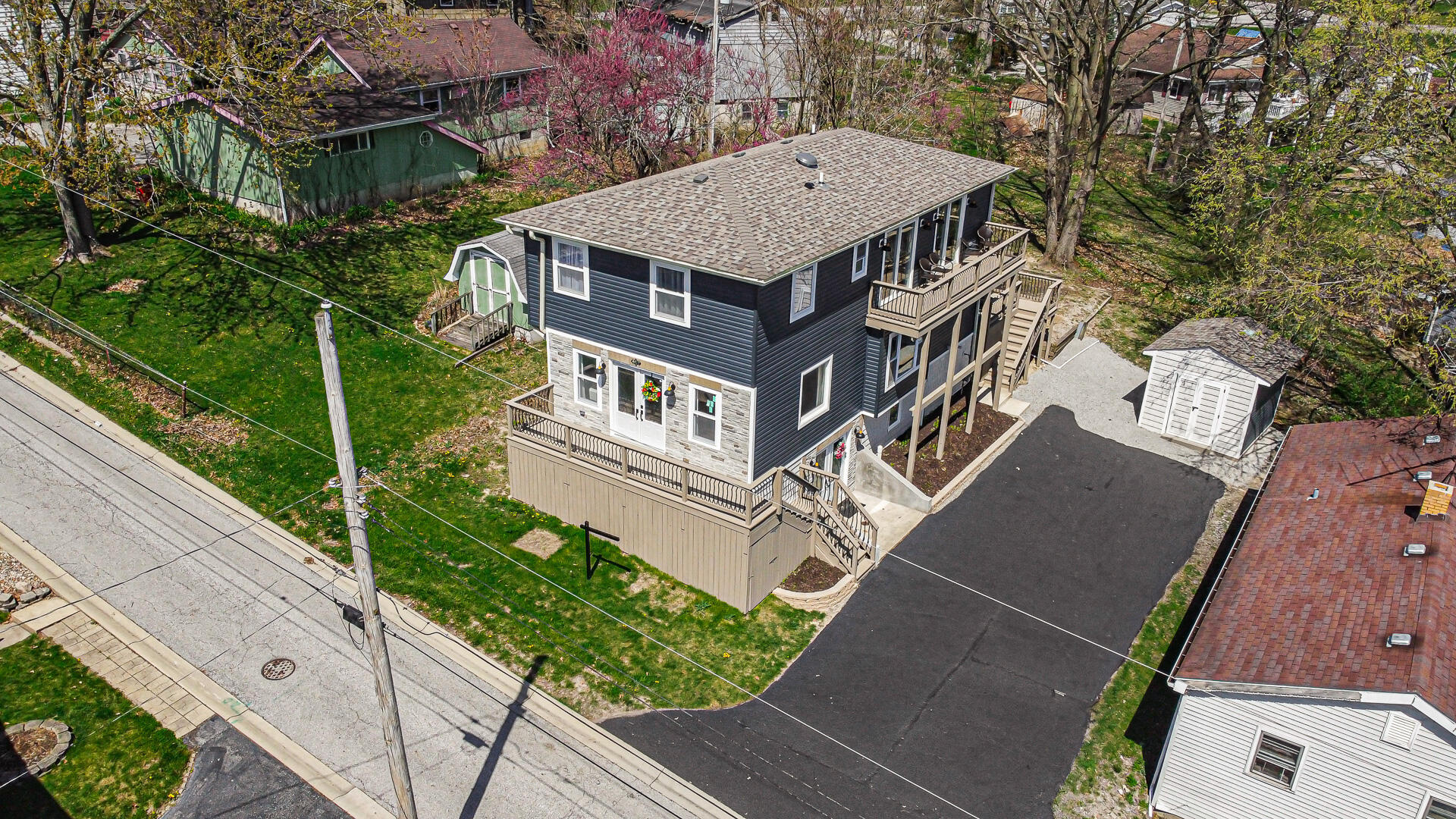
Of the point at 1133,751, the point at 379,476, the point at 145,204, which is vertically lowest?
the point at 1133,751

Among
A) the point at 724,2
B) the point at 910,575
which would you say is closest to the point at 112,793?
the point at 910,575

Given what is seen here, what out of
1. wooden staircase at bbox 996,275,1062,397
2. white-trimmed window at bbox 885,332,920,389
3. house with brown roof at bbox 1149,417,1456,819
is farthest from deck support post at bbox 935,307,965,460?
house with brown roof at bbox 1149,417,1456,819

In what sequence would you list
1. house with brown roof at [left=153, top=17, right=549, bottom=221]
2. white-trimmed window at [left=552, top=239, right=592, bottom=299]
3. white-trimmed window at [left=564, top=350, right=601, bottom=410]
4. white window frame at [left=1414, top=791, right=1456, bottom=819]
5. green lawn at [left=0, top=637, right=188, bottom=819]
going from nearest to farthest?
1. white window frame at [left=1414, top=791, right=1456, bottom=819]
2. green lawn at [left=0, top=637, right=188, bottom=819]
3. white-trimmed window at [left=552, top=239, right=592, bottom=299]
4. white-trimmed window at [left=564, top=350, right=601, bottom=410]
5. house with brown roof at [left=153, top=17, right=549, bottom=221]

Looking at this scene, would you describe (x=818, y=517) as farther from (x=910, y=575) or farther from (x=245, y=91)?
(x=245, y=91)

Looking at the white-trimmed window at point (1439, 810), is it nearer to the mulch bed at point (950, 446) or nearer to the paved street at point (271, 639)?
the paved street at point (271, 639)

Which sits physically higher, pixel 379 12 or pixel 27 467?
pixel 379 12

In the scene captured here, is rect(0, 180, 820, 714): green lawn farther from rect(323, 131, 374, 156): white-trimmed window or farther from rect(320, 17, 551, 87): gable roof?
rect(320, 17, 551, 87): gable roof

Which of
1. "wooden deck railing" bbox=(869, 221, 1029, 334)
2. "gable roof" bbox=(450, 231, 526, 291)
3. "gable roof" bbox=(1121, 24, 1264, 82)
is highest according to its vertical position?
"gable roof" bbox=(1121, 24, 1264, 82)
